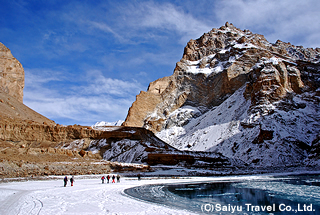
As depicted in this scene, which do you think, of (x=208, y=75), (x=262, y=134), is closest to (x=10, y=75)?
(x=262, y=134)

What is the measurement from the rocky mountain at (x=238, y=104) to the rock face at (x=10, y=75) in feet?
145

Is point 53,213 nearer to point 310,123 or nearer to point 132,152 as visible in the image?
point 132,152

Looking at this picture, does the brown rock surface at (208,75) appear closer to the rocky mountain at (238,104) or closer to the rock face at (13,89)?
the rocky mountain at (238,104)

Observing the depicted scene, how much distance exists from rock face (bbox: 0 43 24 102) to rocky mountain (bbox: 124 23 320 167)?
44.1m

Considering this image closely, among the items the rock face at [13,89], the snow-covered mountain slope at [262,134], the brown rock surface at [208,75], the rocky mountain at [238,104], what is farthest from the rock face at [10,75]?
the snow-covered mountain slope at [262,134]

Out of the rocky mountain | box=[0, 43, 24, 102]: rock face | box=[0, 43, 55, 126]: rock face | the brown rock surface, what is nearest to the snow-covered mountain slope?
the rocky mountain

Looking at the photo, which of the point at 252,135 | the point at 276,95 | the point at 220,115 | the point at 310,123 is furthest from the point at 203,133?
the point at 310,123

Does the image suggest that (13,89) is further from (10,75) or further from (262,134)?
(262,134)

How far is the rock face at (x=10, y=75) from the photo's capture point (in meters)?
77.2

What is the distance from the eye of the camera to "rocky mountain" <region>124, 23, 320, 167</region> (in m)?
61.0

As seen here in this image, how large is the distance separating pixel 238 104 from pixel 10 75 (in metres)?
73.7

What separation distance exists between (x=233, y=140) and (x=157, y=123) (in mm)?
45414

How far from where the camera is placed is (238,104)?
8356 cm

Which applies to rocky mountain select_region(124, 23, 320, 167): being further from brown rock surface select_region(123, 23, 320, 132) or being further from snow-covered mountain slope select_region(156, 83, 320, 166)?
brown rock surface select_region(123, 23, 320, 132)
